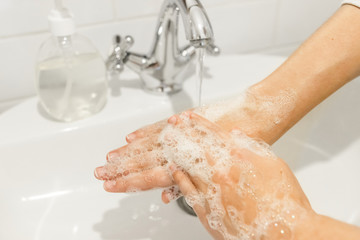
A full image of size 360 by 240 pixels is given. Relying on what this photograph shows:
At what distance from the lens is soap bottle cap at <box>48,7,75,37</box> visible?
1.66 ft

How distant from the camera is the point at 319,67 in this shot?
542mm

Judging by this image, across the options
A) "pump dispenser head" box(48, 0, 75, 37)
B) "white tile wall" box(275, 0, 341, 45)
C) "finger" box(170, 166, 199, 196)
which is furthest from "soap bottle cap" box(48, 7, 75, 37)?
"white tile wall" box(275, 0, 341, 45)

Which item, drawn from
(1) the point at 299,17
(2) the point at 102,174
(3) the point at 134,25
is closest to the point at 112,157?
(2) the point at 102,174

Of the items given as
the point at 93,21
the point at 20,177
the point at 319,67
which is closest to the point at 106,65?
the point at 93,21

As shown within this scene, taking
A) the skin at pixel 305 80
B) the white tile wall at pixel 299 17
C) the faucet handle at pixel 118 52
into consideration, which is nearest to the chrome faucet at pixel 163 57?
the faucet handle at pixel 118 52

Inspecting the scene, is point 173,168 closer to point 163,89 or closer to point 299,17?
point 163,89

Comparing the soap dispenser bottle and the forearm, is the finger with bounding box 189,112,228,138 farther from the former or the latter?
the soap dispenser bottle

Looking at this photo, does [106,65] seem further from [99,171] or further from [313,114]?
[313,114]

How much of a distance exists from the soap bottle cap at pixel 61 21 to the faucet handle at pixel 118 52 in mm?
75

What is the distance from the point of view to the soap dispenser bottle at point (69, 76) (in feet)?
1.82

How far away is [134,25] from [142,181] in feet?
0.97

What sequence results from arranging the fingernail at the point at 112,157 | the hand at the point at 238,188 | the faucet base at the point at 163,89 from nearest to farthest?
the hand at the point at 238,188
the fingernail at the point at 112,157
the faucet base at the point at 163,89

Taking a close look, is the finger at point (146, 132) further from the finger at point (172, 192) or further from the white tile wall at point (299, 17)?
the white tile wall at point (299, 17)

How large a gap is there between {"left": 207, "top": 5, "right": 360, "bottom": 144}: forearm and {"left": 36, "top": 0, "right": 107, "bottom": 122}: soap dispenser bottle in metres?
0.20
